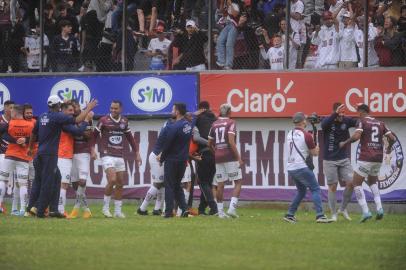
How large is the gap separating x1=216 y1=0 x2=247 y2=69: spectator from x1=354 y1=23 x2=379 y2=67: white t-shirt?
2.98 m

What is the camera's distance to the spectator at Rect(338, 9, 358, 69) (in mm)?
25609

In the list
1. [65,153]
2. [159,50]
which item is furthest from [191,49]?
[65,153]

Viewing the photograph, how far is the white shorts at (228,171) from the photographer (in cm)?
2212

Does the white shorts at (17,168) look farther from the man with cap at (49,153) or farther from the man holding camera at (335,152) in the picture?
the man holding camera at (335,152)

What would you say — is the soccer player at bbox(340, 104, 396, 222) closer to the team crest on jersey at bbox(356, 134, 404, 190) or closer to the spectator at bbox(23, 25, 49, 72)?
the team crest on jersey at bbox(356, 134, 404, 190)

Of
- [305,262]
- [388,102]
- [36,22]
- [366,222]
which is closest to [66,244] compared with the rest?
[305,262]

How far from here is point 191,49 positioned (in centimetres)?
2770

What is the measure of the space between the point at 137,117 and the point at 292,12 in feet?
16.1

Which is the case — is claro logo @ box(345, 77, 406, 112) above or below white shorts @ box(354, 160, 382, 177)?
above

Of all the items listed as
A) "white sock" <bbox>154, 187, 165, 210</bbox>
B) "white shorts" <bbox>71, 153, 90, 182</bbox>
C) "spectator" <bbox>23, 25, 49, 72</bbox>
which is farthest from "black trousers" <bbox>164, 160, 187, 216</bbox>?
"spectator" <bbox>23, 25, 49, 72</bbox>

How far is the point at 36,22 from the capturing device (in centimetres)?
3039

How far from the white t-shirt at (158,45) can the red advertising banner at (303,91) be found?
5.41 ft

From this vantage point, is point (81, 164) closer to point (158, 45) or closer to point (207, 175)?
point (207, 175)

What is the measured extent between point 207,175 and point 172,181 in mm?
1360
